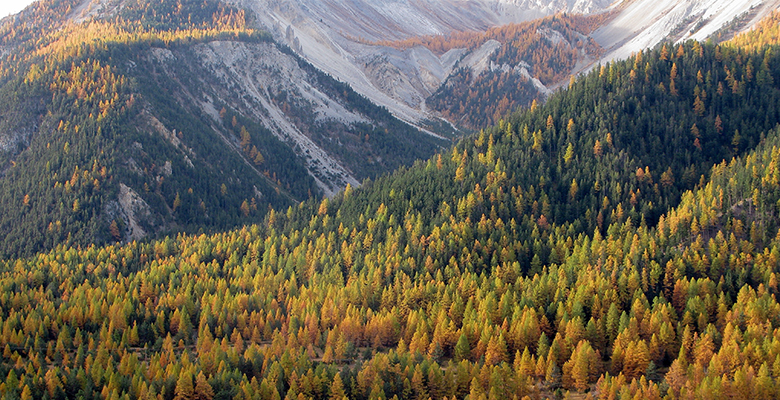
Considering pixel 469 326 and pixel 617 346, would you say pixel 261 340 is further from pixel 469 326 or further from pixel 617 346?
pixel 617 346

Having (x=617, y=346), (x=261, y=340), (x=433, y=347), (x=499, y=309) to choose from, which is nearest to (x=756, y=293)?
(x=617, y=346)

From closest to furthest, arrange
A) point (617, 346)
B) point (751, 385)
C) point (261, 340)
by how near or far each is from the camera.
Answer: point (751, 385)
point (617, 346)
point (261, 340)

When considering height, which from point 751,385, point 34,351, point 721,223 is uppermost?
point 721,223

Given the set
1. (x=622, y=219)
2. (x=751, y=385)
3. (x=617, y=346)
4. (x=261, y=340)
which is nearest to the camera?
(x=751, y=385)

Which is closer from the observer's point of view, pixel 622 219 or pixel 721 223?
pixel 721 223

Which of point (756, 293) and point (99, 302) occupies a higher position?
point (756, 293)

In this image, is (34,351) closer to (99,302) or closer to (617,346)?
(99,302)
